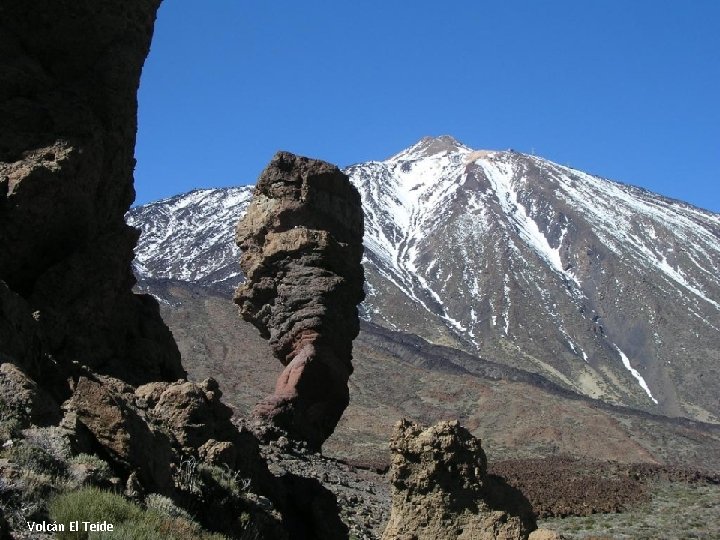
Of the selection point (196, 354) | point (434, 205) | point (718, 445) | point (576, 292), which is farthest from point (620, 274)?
point (196, 354)

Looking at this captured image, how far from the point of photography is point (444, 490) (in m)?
10.3

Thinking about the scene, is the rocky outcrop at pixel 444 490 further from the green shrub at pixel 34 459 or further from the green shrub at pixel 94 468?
the green shrub at pixel 34 459

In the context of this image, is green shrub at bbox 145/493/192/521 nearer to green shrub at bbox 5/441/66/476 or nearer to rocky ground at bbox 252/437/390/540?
green shrub at bbox 5/441/66/476

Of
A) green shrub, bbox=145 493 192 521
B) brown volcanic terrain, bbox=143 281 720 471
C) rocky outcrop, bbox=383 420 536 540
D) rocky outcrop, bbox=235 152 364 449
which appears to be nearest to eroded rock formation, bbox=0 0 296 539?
green shrub, bbox=145 493 192 521

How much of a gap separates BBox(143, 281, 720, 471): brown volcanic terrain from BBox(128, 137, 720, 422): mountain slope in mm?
53044

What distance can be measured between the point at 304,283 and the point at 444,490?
11.7m

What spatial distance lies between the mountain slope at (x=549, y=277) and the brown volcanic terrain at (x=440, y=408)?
53.0 m

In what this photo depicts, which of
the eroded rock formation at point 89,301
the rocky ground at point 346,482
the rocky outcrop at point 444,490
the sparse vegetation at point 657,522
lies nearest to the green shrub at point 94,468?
the eroded rock formation at point 89,301

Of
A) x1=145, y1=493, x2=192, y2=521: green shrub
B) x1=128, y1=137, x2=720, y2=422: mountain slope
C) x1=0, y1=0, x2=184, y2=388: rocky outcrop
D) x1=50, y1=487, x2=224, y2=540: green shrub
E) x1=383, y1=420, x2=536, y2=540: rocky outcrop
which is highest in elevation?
x1=128, y1=137, x2=720, y2=422: mountain slope

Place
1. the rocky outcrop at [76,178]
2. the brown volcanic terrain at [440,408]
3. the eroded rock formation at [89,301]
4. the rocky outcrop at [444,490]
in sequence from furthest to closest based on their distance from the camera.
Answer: the brown volcanic terrain at [440,408]
the rocky outcrop at [76,178]
the rocky outcrop at [444,490]
the eroded rock formation at [89,301]

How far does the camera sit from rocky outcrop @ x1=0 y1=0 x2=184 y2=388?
11.5 meters

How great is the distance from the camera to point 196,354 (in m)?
56.7

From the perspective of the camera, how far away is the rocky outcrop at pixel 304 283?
21000 millimetres

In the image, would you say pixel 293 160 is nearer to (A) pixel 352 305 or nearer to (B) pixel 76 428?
(A) pixel 352 305
